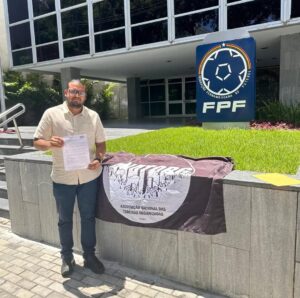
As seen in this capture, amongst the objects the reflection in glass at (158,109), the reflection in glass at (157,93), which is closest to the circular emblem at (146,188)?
the reflection in glass at (158,109)

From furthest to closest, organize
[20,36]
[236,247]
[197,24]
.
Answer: [20,36]
[197,24]
[236,247]

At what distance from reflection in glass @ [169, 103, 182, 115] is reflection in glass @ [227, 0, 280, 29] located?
415 inches

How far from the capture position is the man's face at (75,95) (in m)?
2.92

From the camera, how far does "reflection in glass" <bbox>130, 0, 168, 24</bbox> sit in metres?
11.2

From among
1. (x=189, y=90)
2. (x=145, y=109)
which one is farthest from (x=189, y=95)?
(x=145, y=109)

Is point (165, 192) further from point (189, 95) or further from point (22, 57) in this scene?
point (189, 95)

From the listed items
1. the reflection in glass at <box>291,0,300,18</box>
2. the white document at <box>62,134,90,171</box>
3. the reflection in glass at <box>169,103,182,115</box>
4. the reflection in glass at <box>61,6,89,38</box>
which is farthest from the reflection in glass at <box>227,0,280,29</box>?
the reflection in glass at <box>169,103,182,115</box>

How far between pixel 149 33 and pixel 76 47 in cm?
389

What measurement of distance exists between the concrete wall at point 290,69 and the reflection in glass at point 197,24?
2.35 meters

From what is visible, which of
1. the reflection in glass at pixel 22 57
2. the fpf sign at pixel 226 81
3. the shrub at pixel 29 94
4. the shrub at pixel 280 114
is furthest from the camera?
the shrub at pixel 29 94

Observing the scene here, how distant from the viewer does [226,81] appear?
21.4ft

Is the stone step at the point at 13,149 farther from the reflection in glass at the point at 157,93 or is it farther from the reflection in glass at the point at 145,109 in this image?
the reflection in glass at the point at 157,93

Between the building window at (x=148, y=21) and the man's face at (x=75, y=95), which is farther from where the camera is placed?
the building window at (x=148, y=21)

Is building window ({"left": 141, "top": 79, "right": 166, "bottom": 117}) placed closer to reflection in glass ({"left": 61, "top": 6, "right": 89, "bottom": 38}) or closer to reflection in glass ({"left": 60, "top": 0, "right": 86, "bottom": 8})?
reflection in glass ({"left": 61, "top": 6, "right": 89, "bottom": 38})
